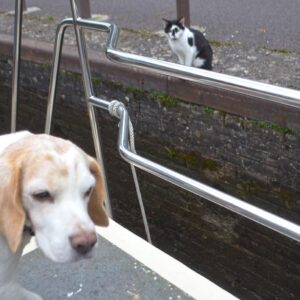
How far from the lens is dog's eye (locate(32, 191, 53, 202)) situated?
1.37 metres

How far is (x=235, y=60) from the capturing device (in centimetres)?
390

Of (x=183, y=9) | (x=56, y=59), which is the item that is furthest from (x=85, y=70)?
(x=183, y=9)

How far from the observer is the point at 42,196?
137cm

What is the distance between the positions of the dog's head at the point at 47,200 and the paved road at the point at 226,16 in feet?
10.6

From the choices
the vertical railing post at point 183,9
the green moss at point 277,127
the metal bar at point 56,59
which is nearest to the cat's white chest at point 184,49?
the vertical railing post at point 183,9

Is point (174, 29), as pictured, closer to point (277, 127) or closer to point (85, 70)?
point (277, 127)

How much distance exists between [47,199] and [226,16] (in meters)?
4.44

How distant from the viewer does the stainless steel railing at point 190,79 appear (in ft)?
4.22

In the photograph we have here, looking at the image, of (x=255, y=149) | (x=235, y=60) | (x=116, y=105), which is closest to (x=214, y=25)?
(x=235, y=60)

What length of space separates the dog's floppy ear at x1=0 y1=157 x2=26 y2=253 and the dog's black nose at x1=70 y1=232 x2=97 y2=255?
136 millimetres

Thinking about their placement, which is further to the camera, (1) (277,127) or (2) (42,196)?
(1) (277,127)

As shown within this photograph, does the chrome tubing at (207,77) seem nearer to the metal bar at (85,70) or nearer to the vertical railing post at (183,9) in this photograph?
the metal bar at (85,70)

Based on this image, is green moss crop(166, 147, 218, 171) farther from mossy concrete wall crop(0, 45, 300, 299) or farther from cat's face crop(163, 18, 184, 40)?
cat's face crop(163, 18, 184, 40)

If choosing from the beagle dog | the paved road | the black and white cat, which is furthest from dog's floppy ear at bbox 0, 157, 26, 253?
the paved road
